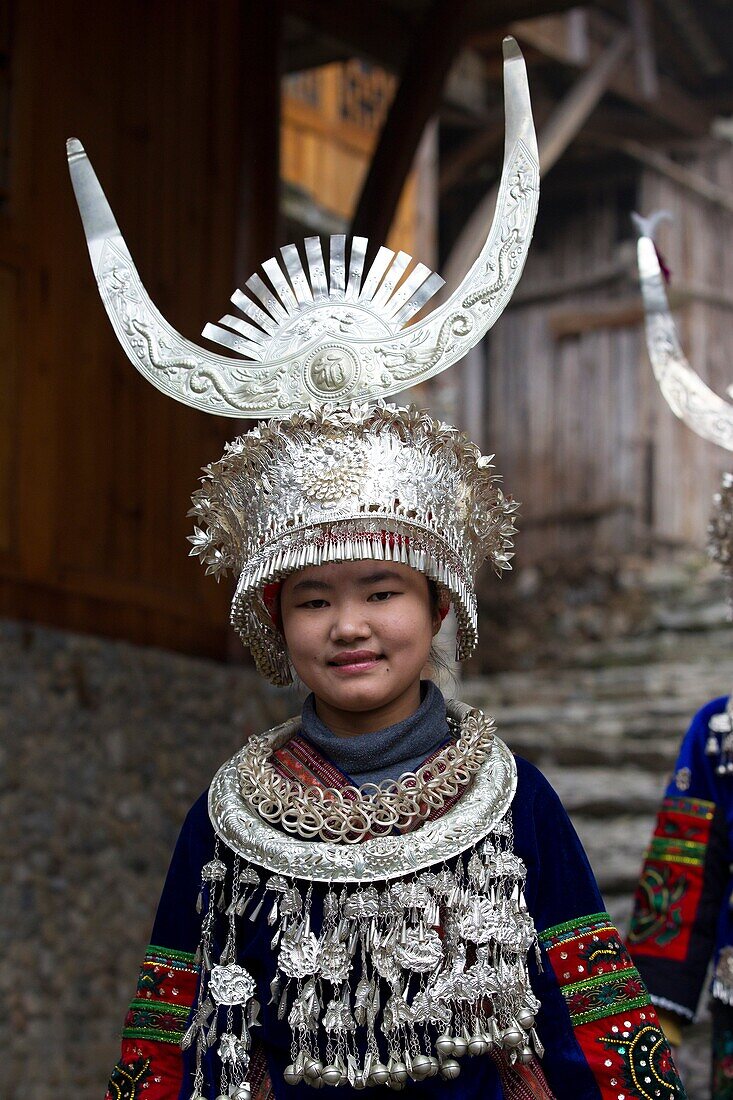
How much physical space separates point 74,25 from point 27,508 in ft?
5.66

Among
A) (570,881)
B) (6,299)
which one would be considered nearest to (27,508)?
(6,299)

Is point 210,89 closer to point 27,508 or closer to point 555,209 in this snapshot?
point 27,508

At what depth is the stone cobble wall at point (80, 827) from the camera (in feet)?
17.0

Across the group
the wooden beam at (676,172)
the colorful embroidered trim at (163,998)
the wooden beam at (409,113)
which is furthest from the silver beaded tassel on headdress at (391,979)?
Result: the wooden beam at (676,172)

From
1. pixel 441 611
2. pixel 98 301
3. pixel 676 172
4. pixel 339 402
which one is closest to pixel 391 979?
pixel 441 611

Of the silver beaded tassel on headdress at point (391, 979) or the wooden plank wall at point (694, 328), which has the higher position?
the wooden plank wall at point (694, 328)

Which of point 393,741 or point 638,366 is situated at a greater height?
point 638,366

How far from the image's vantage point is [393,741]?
292 cm

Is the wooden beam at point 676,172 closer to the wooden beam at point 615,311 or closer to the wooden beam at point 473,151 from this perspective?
the wooden beam at point 615,311

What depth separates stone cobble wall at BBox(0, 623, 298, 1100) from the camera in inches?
205

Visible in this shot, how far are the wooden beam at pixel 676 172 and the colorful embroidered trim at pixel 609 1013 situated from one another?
30.7ft

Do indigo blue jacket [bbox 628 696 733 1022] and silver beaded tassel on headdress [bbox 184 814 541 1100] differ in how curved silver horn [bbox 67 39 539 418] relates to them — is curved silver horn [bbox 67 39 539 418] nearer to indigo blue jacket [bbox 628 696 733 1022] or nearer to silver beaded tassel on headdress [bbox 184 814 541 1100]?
silver beaded tassel on headdress [bbox 184 814 541 1100]

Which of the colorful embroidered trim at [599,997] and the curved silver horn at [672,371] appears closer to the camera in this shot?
the colorful embroidered trim at [599,997]

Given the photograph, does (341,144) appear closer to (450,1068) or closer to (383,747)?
(383,747)
